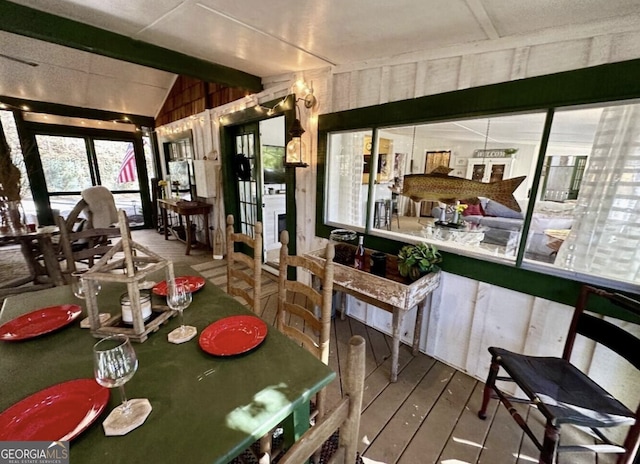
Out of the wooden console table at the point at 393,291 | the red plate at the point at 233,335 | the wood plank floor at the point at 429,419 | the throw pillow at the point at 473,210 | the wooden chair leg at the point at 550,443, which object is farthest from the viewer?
the throw pillow at the point at 473,210

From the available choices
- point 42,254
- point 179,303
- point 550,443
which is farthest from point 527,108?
point 42,254

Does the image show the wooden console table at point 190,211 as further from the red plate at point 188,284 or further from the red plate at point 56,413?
the red plate at point 56,413

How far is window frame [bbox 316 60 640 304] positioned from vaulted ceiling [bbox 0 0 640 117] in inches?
8.7

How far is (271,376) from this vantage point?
0.93 m

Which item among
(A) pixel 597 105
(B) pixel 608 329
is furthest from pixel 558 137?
(B) pixel 608 329

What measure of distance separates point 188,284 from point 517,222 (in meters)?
2.10

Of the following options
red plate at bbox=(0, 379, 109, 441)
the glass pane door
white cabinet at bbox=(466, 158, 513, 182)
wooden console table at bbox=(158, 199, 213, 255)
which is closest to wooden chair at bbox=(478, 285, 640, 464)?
white cabinet at bbox=(466, 158, 513, 182)

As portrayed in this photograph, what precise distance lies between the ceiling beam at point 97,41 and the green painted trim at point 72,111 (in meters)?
4.41

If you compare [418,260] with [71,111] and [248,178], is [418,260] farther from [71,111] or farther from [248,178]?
[71,111]

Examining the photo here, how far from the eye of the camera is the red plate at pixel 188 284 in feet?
4.85

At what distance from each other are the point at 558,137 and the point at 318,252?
1837 millimetres

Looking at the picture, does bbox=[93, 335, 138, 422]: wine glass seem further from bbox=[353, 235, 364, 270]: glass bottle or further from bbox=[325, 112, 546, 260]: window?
bbox=[325, 112, 546, 260]: window

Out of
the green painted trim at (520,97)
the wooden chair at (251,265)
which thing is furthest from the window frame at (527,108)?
the wooden chair at (251,265)

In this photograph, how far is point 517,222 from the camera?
179 cm
